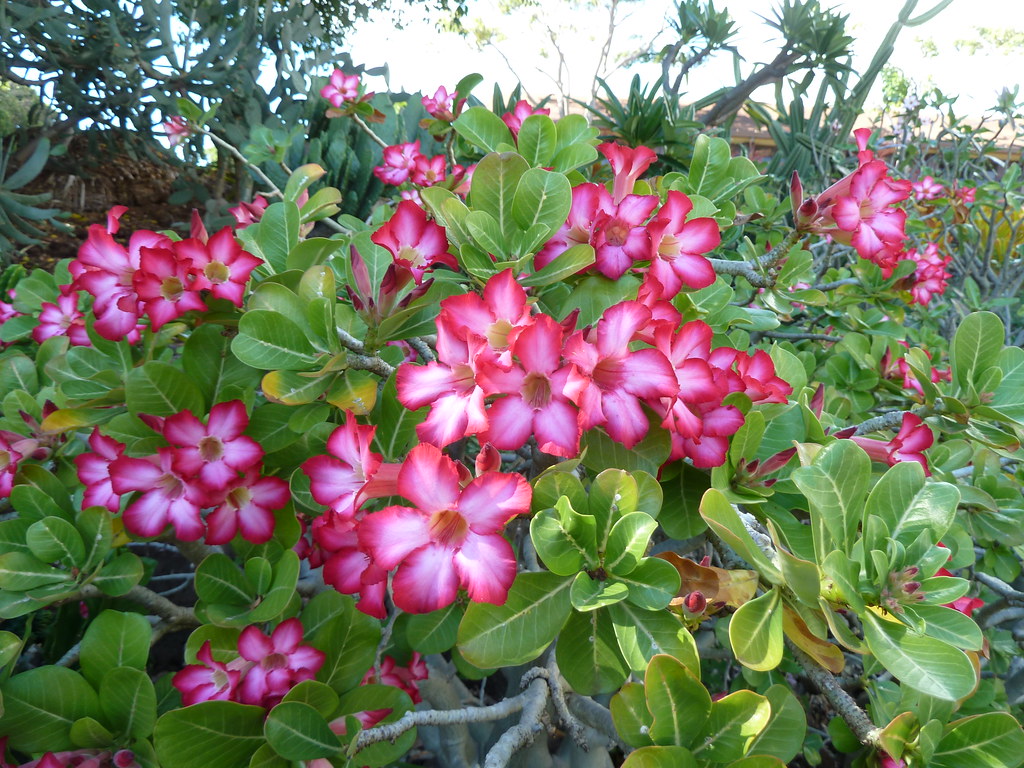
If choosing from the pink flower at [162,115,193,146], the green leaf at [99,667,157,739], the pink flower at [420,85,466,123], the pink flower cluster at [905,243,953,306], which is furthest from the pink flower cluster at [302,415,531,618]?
the pink flower at [162,115,193,146]

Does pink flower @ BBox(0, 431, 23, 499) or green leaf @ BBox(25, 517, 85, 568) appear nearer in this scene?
green leaf @ BBox(25, 517, 85, 568)

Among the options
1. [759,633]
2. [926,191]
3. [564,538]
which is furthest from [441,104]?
[926,191]

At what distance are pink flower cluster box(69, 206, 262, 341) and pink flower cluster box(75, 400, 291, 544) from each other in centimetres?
12

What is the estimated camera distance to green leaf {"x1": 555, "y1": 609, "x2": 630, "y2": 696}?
609 millimetres

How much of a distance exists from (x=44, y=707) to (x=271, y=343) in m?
0.54

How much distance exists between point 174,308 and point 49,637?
110cm

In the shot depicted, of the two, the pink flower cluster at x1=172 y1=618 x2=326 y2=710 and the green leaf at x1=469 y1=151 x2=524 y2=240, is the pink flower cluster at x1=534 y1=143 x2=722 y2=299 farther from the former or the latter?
the pink flower cluster at x1=172 y1=618 x2=326 y2=710

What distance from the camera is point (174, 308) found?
729mm

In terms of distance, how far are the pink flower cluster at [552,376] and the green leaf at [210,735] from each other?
39cm

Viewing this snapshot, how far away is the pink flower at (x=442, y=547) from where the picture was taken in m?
0.49

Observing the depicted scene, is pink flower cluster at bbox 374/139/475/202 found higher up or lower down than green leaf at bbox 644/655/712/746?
higher up

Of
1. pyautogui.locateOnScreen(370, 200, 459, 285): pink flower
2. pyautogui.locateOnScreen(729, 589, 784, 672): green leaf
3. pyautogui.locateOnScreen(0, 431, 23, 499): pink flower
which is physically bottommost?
pyautogui.locateOnScreen(0, 431, 23, 499): pink flower

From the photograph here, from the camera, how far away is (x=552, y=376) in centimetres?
52

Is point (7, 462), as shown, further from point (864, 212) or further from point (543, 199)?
point (864, 212)
